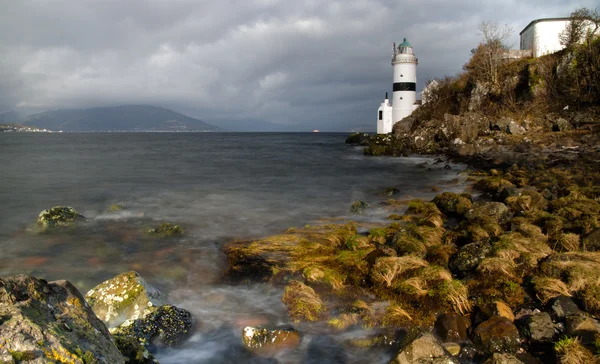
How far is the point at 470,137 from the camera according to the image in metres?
37.2

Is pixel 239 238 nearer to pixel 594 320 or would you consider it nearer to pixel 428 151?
pixel 594 320

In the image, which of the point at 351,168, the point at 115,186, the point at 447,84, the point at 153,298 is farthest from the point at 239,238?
the point at 447,84

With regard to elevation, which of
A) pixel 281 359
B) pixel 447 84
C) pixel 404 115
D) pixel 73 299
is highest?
pixel 447 84

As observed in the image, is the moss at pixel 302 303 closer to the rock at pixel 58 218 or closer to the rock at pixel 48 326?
the rock at pixel 48 326

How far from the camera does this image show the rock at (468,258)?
785 centimetres

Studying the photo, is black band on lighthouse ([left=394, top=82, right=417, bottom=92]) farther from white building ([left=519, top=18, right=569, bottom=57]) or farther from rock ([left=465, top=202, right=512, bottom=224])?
rock ([left=465, top=202, right=512, bottom=224])

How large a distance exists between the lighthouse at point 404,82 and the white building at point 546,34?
1410 centimetres

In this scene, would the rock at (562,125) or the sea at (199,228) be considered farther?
the rock at (562,125)

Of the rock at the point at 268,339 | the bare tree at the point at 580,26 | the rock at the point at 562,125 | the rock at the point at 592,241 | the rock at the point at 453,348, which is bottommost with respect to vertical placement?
the rock at the point at 268,339

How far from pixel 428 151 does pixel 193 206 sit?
30.6 m

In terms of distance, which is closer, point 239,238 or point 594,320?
point 594,320

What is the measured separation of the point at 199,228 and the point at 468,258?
29.0 ft

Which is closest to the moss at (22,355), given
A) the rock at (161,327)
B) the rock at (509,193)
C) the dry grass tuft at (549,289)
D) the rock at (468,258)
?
the rock at (161,327)

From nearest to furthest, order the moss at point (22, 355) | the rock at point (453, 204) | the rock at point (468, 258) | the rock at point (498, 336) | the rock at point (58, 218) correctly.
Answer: the moss at point (22, 355)
the rock at point (498, 336)
the rock at point (468, 258)
the rock at point (453, 204)
the rock at point (58, 218)
